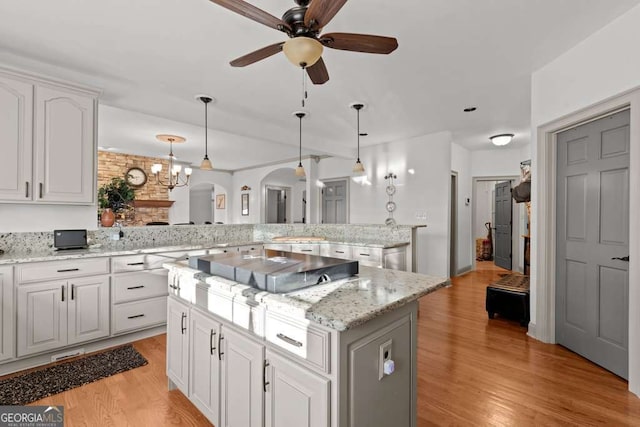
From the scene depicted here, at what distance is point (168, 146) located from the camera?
6297 millimetres

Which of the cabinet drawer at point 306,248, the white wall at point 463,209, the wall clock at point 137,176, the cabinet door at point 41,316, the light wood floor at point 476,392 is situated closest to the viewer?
the light wood floor at point 476,392

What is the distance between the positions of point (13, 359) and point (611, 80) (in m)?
5.06

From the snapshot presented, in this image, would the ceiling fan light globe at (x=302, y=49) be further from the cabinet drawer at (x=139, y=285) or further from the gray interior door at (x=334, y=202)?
the gray interior door at (x=334, y=202)

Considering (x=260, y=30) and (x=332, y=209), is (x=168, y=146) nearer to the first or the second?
(x=332, y=209)

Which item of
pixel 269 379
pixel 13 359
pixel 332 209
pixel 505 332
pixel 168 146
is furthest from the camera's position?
pixel 332 209

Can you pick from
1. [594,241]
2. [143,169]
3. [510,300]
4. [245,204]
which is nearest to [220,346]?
[594,241]

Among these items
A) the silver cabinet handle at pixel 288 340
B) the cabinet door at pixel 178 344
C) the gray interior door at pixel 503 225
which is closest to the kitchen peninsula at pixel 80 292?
the cabinet door at pixel 178 344

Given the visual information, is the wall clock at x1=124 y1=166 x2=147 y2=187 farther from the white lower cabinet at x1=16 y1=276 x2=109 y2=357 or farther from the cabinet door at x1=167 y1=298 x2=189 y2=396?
the cabinet door at x1=167 y1=298 x2=189 y2=396

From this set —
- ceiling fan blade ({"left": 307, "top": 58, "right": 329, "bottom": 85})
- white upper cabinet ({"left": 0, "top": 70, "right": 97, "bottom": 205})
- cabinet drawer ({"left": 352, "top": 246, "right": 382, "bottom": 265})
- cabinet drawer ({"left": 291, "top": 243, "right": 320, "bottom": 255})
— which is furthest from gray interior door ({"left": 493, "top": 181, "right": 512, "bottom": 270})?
white upper cabinet ({"left": 0, "top": 70, "right": 97, "bottom": 205})

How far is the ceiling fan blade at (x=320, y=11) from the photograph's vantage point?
140cm

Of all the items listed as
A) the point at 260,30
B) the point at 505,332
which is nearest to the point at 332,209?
the point at 505,332

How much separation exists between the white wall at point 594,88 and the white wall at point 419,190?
2.06 m

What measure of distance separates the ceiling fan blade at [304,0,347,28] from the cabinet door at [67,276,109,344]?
281 centimetres

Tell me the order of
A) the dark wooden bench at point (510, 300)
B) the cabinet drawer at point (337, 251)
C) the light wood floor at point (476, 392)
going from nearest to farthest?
the light wood floor at point (476, 392) < the dark wooden bench at point (510, 300) < the cabinet drawer at point (337, 251)
